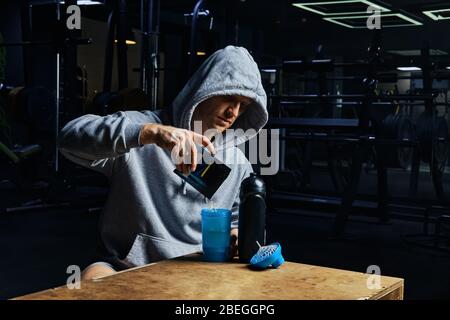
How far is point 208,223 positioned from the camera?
142 cm

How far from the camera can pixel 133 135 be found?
1.38 m

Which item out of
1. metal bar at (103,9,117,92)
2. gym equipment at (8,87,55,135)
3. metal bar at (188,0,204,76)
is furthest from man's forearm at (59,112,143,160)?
gym equipment at (8,87,55,135)

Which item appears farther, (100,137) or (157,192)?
(157,192)

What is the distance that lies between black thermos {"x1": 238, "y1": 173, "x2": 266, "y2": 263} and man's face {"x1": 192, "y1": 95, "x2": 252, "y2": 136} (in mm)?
311

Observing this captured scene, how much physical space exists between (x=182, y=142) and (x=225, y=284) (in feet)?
1.02

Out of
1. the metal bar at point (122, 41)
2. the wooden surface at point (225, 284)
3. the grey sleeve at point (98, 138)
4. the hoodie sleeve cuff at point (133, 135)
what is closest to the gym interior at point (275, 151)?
the metal bar at point (122, 41)

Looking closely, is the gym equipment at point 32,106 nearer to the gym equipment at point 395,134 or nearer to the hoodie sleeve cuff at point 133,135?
the gym equipment at point 395,134

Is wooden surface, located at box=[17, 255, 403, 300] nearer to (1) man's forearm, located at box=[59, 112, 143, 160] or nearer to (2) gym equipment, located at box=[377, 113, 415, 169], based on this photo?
(1) man's forearm, located at box=[59, 112, 143, 160]

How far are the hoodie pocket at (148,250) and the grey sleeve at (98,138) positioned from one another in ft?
0.79

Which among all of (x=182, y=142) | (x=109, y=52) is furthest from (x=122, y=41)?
(x=182, y=142)

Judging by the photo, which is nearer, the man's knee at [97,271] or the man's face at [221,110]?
the man's knee at [97,271]

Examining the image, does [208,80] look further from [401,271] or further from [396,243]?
[396,243]

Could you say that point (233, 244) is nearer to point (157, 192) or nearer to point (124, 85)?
point (157, 192)

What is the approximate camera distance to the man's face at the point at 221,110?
1.66 meters
